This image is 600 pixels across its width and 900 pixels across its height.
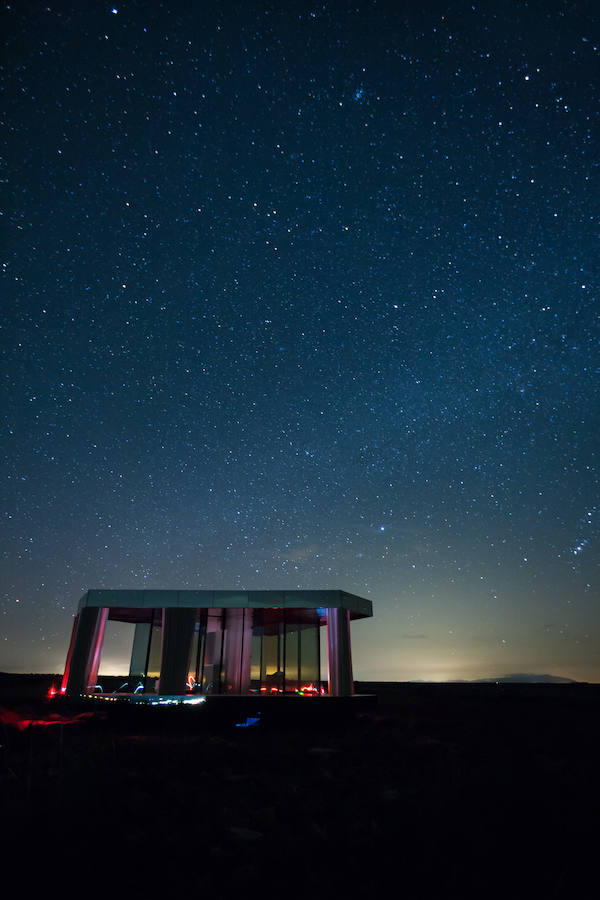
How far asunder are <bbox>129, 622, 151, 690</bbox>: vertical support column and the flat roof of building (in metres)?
6.40

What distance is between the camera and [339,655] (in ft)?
55.2

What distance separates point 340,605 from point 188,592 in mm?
5051

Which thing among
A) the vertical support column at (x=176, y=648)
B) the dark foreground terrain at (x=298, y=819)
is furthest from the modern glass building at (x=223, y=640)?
the dark foreground terrain at (x=298, y=819)

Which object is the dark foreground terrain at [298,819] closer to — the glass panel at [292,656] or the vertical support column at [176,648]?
the vertical support column at [176,648]

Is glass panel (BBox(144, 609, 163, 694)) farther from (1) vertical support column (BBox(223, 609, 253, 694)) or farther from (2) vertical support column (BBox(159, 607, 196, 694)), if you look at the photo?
(2) vertical support column (BBox(159, 607, 196, 694))

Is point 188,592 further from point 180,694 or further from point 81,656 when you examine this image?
point 81,656

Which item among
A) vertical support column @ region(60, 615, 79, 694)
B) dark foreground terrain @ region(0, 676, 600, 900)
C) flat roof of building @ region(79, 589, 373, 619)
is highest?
flat roof of building @ region(79, 589, 373, 619)

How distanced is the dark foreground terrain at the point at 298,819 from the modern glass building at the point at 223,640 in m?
5.42

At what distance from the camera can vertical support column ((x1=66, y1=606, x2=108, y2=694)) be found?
16281 mm

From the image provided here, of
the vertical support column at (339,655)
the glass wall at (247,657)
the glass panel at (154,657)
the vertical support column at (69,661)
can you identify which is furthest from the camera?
the glass panel at (154,657)

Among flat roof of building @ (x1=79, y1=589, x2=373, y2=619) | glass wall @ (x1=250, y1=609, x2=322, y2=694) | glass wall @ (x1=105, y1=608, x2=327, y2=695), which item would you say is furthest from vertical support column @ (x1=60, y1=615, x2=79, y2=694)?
glass wall @ (x1=250, y1=609, x2=322, y2=694)

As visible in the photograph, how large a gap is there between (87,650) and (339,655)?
8.37 m

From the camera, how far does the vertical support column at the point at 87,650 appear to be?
16.3 metres

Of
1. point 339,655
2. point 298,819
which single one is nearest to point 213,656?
point 339,655
